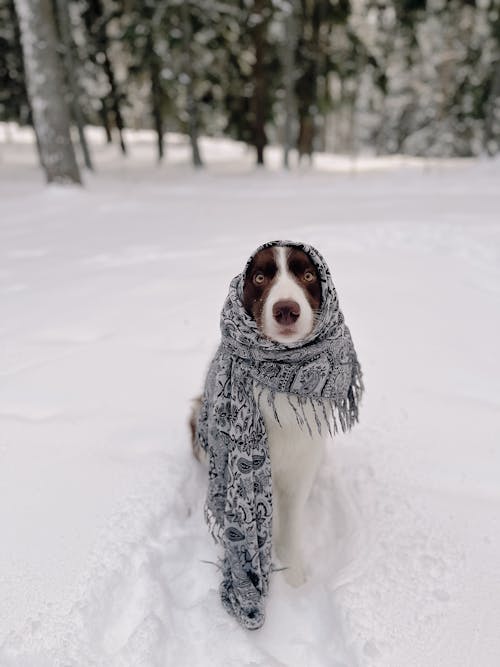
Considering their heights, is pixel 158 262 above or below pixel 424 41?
below

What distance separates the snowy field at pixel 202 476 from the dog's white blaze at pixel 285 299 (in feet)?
3.76

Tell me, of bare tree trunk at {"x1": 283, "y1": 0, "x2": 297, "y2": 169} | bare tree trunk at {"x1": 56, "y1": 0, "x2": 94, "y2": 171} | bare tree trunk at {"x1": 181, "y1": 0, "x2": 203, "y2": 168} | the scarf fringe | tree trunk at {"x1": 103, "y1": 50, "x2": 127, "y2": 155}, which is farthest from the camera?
tree trunk at {"x1": 103, "y1": 50, "x2": 127, "y2": 155}

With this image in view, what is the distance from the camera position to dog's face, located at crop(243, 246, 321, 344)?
169 centimetres

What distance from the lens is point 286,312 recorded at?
1.68 meters

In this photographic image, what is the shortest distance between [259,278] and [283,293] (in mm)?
167

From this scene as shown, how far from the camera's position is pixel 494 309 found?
4160mm

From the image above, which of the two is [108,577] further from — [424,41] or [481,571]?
[424,41]

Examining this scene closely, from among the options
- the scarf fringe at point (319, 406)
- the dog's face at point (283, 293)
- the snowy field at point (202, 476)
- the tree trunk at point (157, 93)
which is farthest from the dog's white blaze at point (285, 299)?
the tree trunk at point (157, 93)

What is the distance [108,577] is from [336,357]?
127cm

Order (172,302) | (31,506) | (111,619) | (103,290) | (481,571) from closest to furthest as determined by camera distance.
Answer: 1. (111,619)
2. (481,571)
3. (31,506)
4. (172,302)
5. (103,290)

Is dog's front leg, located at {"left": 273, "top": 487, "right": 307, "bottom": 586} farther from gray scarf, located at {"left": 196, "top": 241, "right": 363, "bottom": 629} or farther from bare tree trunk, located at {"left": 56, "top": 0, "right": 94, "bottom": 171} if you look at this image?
bare tree trunk, located at {"left": 56, "top": 0, "right": 94, "bottom": 171}

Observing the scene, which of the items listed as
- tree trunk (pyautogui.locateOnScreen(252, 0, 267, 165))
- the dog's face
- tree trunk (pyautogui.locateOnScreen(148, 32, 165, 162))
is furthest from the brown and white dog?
tree trunk (pyautogui.locateOnScreen(148, 32, 165, 162))

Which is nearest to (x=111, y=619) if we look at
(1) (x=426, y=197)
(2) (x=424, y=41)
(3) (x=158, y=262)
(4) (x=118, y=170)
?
(3) (x=158, y=262)

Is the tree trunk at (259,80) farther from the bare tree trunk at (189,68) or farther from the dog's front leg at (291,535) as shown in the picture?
the dog's front leg at (291,535)
